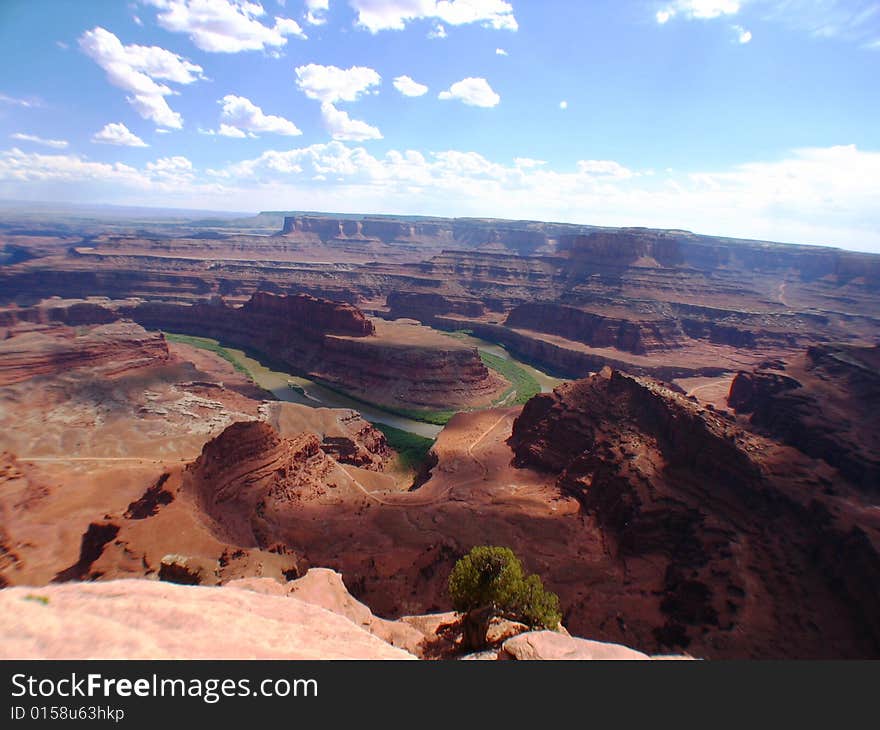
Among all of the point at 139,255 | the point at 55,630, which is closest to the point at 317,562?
the point at 55,630

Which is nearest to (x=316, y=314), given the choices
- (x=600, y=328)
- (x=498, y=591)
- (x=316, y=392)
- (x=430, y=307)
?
(x=316, y=392)

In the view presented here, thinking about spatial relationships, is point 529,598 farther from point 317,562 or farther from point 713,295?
point 713,295

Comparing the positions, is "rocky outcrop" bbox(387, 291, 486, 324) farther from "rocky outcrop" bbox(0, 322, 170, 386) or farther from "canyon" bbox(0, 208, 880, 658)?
"rocky outcrop" bbox(0, 322, 170, 386)

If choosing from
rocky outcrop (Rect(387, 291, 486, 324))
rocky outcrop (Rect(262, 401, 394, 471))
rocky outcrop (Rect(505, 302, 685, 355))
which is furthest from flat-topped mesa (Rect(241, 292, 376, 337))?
rocky outcrop (Rect(505, 302, 685, 355))

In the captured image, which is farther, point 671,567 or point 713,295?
point 713,295

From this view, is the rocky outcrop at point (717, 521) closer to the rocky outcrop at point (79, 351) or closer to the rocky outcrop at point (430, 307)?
the rocky outcrop at point (79, 351)

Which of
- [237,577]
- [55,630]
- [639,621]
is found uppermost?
[55,630]
